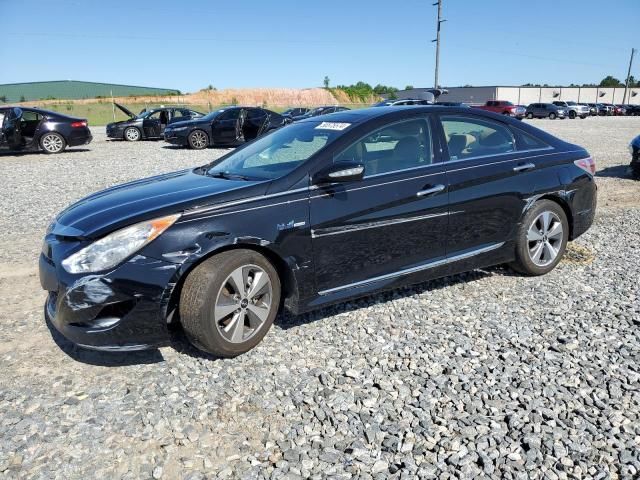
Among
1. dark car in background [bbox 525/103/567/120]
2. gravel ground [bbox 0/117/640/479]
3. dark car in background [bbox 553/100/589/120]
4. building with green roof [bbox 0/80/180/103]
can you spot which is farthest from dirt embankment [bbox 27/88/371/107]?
gravel ground [bbox 0/117/640/479]

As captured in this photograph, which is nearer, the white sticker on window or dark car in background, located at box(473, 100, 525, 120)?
the white sticker on window

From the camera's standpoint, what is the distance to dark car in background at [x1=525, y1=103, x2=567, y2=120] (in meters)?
43.8

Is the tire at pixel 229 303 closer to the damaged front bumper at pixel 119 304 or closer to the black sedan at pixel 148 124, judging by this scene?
the damaged front bumper at pixel 119 304

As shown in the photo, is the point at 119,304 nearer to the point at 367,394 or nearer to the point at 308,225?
the point at 308,225

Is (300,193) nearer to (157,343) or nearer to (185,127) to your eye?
(157,343)

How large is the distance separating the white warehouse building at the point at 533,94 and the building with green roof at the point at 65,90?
39.7 metres

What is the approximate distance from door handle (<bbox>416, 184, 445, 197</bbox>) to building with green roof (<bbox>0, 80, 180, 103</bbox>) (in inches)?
2856

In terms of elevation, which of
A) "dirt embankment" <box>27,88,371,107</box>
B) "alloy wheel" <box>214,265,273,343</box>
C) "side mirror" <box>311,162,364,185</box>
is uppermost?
"dirt embankment" <box>27,88,371,107</box>

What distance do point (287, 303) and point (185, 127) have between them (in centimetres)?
1411

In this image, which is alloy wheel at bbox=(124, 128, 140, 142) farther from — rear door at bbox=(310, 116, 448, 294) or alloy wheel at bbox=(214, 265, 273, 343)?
alloy wheel at bbox=(214, 265, 273, 343)

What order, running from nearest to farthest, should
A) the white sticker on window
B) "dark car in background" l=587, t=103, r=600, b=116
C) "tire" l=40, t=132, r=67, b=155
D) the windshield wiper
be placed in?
1. the windshield wiper
2. the white sticker on window
3. "tire" l=40, t=132, r=67, b=155
4. "dark car in background" l=587, t=103, r=600, b=116

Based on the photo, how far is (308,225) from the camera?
3447mm

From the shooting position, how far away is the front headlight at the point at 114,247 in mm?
3016

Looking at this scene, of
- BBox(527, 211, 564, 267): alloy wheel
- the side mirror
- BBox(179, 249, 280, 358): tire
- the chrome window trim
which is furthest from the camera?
BBox(527, 211, 564, 267): alloy wheel
